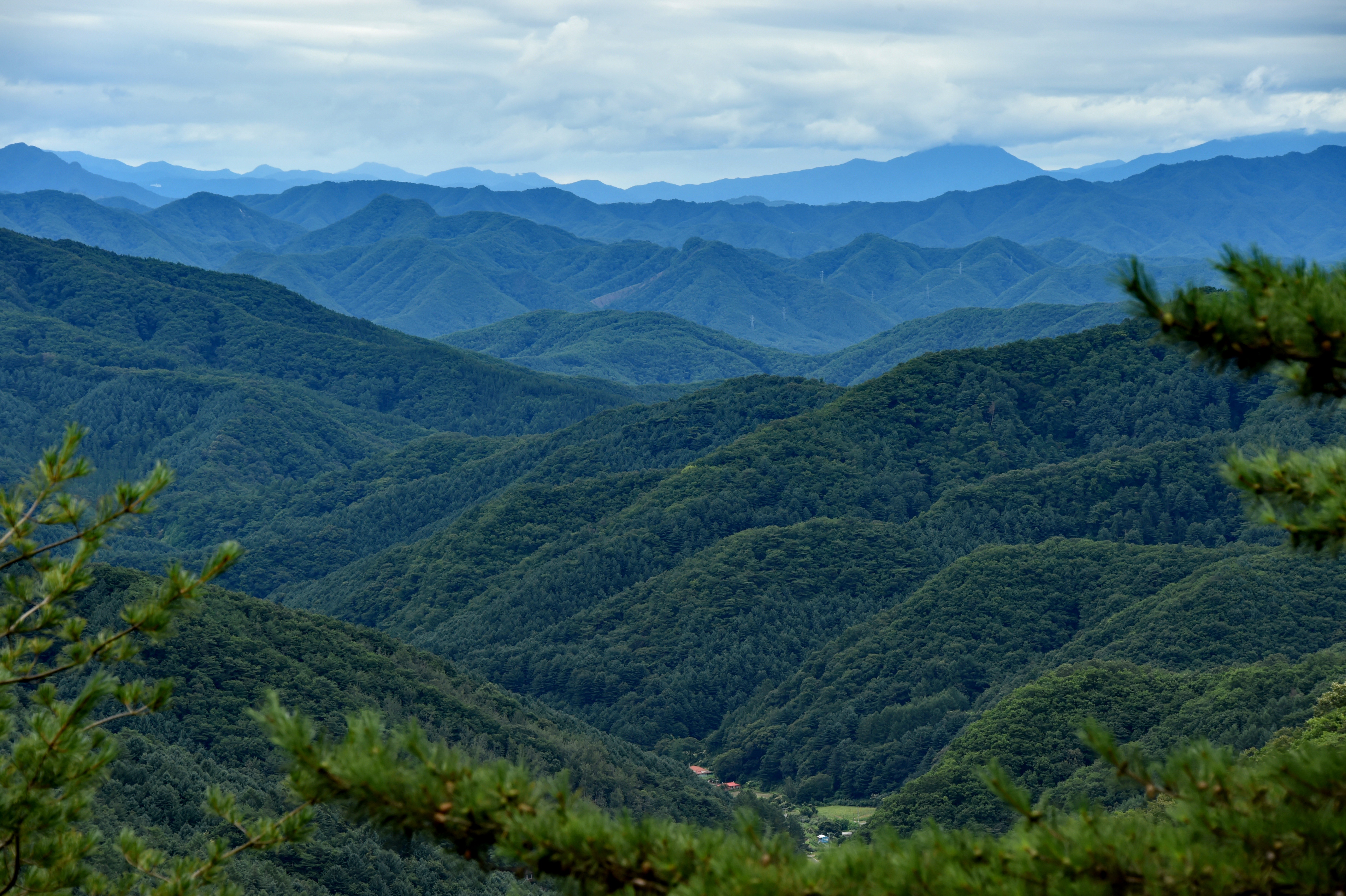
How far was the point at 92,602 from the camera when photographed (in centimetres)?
4341

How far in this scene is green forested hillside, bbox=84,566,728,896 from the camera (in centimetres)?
2942

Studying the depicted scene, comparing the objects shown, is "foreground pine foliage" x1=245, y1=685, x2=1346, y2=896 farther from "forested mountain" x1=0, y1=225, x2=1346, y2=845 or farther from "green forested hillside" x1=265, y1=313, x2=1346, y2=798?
"green forested hillside" x1=265, y1=313, x2=1346, y2=798

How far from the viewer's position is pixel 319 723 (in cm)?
4003

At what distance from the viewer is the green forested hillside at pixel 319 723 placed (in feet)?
96.5

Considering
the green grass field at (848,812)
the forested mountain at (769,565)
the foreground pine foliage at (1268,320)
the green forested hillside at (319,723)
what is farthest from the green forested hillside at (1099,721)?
the foreground pine foliage at (1268,320)

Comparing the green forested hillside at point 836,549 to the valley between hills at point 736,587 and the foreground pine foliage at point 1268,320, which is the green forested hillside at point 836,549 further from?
the foreground pine foliage at point 1268,320

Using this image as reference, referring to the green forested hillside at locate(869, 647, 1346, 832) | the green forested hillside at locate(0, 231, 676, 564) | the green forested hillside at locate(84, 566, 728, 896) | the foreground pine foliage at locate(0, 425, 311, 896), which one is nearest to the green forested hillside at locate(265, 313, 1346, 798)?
the green forested hillside at locate(869, 647, 1346, 832)

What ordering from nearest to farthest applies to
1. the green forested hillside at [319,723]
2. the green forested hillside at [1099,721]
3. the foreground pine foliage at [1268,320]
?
the foreground pine foliage at [1268,320] → the green forested hillside at [319,723] → the green forested hillside at [1099,721]

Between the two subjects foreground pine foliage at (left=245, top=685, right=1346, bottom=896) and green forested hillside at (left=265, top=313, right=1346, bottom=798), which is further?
green forested hillside at (left=265, top=313, right=1346, bottom=798)

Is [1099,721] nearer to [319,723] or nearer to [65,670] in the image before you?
[319,723]

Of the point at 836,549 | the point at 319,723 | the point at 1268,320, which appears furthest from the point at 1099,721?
the point at 1268,320

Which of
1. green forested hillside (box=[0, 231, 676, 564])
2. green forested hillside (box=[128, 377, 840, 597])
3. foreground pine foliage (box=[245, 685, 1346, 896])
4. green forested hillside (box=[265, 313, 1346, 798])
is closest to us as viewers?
foreground pine foliage (box=[245, 685, 1346, 896])

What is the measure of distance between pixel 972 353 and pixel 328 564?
61106 millimetres

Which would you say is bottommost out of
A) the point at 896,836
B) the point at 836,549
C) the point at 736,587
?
the point at 736,587
